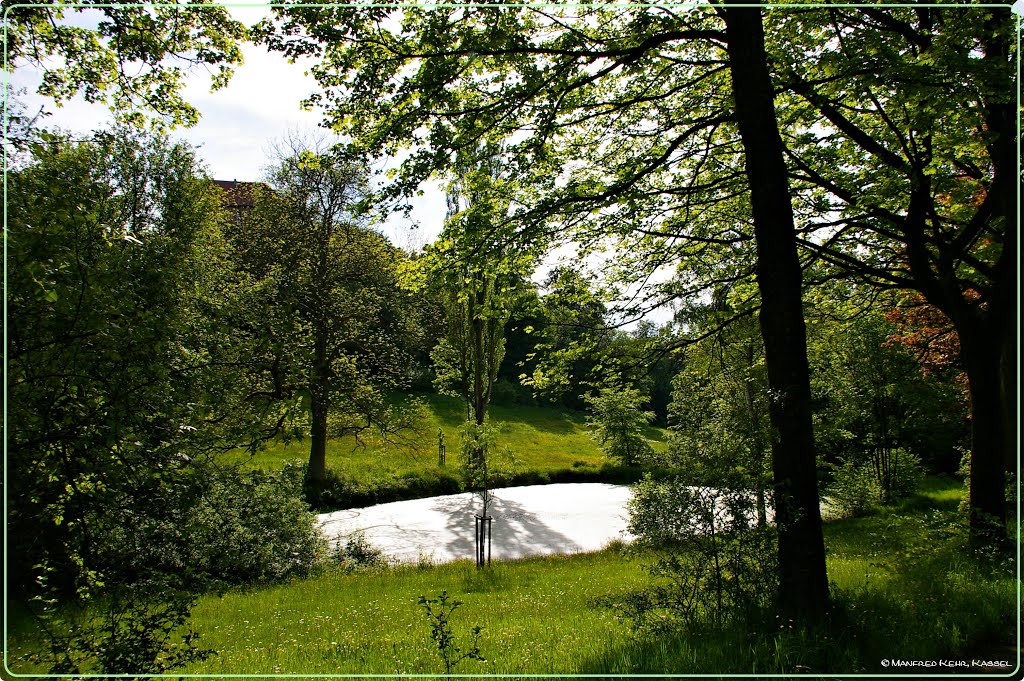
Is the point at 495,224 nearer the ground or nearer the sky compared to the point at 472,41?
nearer the ground

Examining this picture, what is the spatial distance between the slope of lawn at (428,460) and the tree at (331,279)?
0.98 m

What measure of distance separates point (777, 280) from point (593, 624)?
3594mm

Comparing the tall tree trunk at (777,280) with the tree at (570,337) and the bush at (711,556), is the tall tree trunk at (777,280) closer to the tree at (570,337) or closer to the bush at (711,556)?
the bush at (711,556)

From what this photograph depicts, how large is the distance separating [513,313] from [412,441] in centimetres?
1112

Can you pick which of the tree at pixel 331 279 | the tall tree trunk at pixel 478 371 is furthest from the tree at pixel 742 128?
the tall tree trunk at pixel 478 371

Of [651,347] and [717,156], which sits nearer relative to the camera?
[651,347]

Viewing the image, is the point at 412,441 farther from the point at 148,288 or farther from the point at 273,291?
the point at 148,288

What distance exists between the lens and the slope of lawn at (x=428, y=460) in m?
16.4

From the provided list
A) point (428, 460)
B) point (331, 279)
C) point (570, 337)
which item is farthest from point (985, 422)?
point (428, 460)

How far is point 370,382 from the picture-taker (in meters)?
17.2

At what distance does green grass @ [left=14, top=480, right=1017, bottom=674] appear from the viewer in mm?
3926

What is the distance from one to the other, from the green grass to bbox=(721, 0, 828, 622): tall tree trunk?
2.77 feet

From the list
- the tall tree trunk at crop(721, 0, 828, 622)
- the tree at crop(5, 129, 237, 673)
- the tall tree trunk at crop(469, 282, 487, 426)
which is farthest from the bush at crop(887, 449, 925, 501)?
the tree at crop(5, 129, 237, 673)

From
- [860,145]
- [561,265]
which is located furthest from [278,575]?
[860,145]
